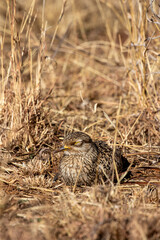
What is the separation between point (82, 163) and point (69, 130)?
3.89 ft

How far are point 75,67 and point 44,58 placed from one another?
10.8ft

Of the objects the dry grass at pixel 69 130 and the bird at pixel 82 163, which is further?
the bird at pixel 82 163

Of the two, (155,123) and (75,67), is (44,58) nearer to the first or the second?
(155,123)

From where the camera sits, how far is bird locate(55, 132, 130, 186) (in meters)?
4.06

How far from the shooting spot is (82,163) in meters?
4.09

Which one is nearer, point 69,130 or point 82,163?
point 82,163

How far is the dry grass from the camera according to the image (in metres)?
3.04

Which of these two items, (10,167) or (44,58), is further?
(44,58)

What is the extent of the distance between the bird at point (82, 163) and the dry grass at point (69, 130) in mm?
125

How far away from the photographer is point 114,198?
329 centimetres

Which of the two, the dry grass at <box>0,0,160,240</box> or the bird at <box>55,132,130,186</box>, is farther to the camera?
the bird at <box>55,132,130,186</box>

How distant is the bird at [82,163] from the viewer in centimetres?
406

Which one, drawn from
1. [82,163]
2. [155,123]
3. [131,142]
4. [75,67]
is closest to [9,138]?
[82,163]

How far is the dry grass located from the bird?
12 cm
